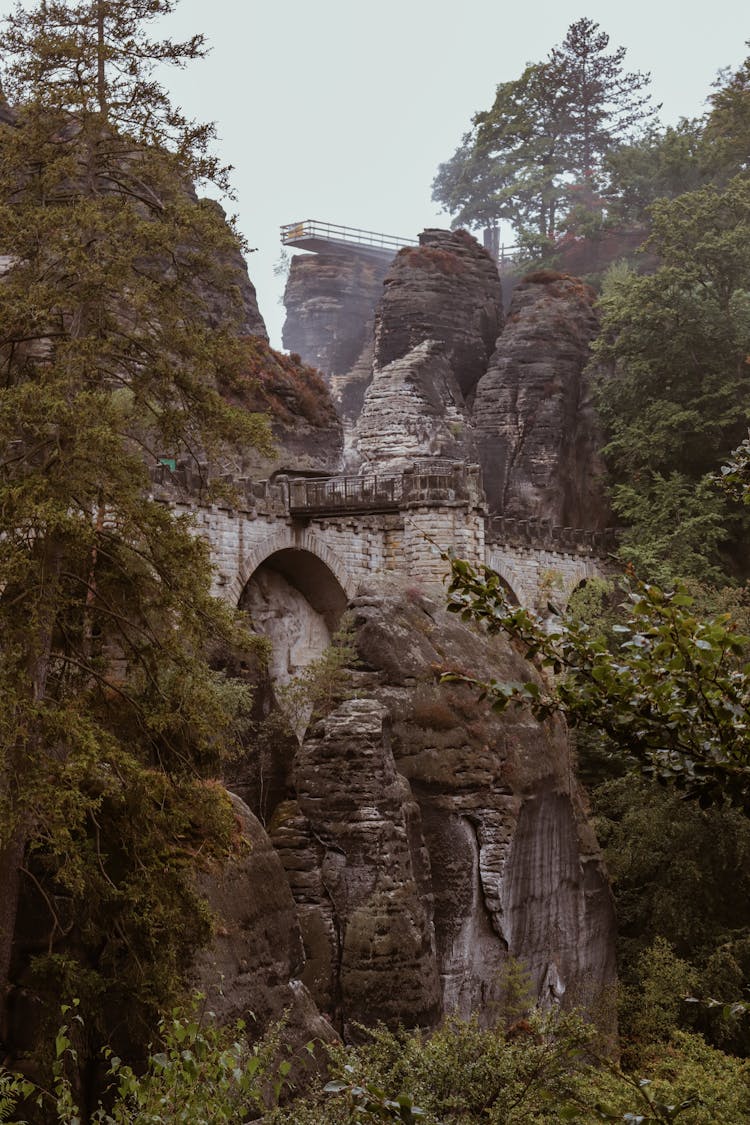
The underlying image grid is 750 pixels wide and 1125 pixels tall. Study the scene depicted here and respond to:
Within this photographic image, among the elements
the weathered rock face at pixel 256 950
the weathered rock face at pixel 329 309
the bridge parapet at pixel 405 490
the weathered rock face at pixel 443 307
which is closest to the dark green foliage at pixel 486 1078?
the weathered rock face at pixel 256 950

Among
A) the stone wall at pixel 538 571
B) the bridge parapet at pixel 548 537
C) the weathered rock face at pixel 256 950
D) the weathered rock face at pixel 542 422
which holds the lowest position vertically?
the weathered rock face at pixel 256 950

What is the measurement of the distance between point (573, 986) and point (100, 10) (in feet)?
57.4

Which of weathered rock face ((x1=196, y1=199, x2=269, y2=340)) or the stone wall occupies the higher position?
weathered rock face ((x1=196, y1=199, x2=269, y2=340))

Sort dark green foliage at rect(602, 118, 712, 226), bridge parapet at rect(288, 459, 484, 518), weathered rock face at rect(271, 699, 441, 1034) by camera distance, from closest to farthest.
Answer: weathered rock face at rect(271, 699, 441, 1034), bridge parapet at rect(288, 459, 484, 518), dark green foliage at rect(602, 118, 712, 226)

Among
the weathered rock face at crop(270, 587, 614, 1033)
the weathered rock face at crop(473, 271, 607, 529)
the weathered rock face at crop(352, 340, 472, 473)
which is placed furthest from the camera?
the weathered rock face at crop(473, 271, 607, 529)

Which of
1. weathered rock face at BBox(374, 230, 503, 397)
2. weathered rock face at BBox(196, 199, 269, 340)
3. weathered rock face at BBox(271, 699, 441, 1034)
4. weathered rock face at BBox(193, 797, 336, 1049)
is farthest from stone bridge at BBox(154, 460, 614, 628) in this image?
weathered rock face at BBox(374, 230, 503, 397)

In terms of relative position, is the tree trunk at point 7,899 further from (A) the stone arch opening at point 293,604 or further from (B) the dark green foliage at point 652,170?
(B) the dark green foliage at point 652,170

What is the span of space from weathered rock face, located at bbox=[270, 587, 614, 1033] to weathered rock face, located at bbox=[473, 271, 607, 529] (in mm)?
17646

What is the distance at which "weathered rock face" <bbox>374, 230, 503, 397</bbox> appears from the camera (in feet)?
141

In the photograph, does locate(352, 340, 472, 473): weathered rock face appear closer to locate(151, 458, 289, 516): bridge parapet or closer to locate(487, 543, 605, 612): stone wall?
locate(487, 543, 605, 612): stone wall

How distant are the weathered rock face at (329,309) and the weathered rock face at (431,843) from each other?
121ft

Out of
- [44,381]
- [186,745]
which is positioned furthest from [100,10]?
[186,745]

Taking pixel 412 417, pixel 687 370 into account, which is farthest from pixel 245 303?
pixel 687 370

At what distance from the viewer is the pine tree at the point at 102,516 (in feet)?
38.7
